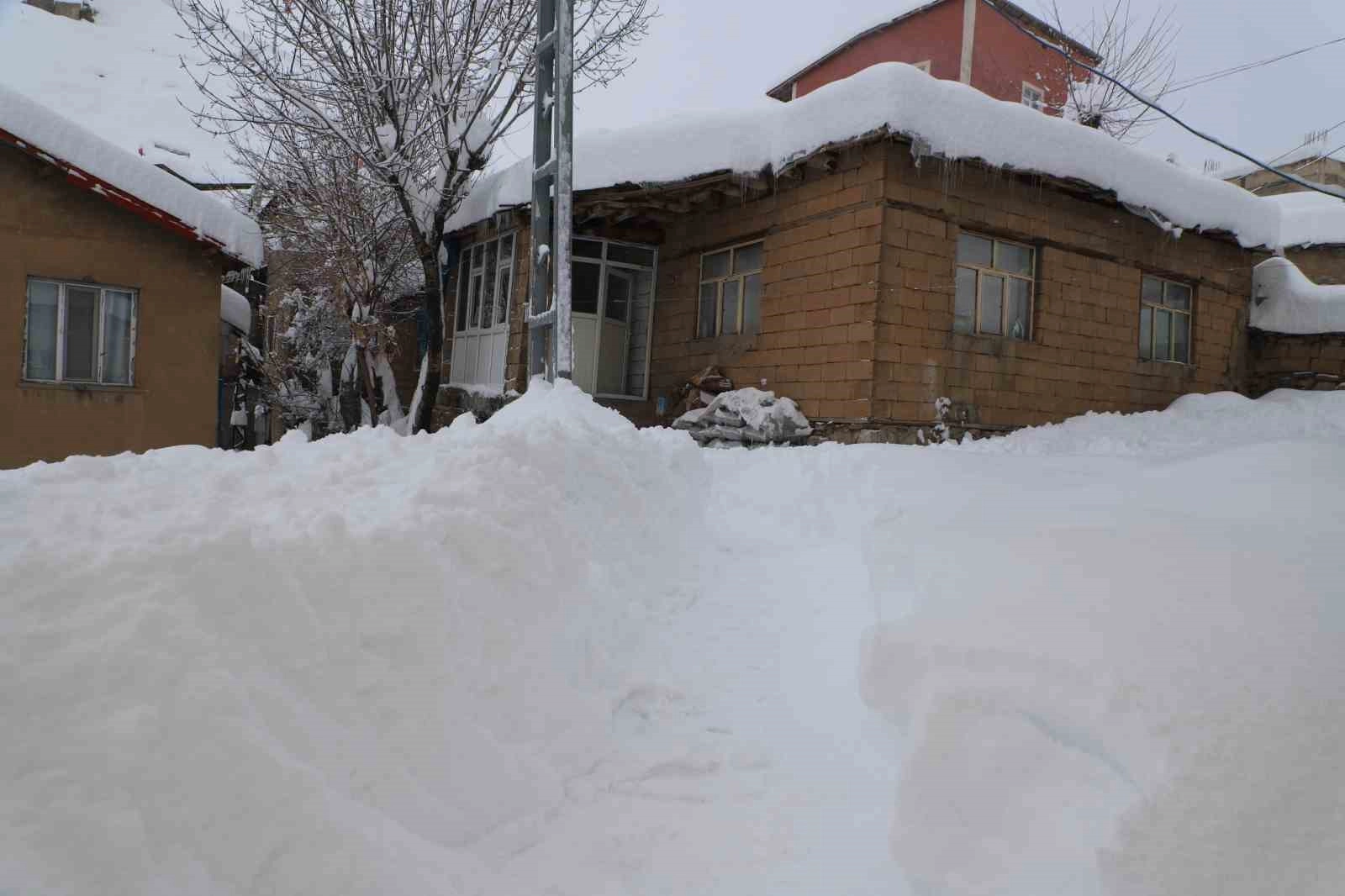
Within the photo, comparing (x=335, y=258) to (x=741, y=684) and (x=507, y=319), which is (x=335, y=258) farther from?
(x=741, y=684)

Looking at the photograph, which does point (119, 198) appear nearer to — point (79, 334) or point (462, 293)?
point (79, 334)

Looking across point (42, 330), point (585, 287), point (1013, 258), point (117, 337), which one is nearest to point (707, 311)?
point (585, 287)

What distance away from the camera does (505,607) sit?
3.47m

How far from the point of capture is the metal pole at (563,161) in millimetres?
7645

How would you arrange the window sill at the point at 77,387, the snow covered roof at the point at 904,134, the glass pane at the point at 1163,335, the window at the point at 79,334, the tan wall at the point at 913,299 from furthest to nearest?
the glass pane at the point at 1163,335 → the window at the point at 79,334 → the window sill at the point at 77,387 → the tan wall at the point at 913,299 → the snow covered roof at the point at 904,134

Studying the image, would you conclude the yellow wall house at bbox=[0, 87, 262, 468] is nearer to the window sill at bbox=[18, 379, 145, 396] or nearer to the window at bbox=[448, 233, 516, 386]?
the window sill at bbox=[18, 379, 145, 396]

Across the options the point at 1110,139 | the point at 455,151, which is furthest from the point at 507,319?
the point at 1110,139

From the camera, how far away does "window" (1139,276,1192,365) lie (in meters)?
11.6

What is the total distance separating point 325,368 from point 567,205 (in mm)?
8524

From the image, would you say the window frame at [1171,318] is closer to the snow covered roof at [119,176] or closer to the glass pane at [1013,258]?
the glass pane at [1013,258]

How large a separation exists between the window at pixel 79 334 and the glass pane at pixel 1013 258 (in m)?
10.7

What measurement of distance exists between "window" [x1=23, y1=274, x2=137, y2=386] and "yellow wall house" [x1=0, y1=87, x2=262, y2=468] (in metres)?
0.01

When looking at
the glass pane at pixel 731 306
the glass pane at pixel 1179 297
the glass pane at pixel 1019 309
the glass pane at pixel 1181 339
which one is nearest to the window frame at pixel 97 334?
the glass pane at pixel 731 306

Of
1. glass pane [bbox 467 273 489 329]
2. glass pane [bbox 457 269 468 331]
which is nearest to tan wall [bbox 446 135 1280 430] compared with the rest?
glass pane [bbox 467 273 489 329]
